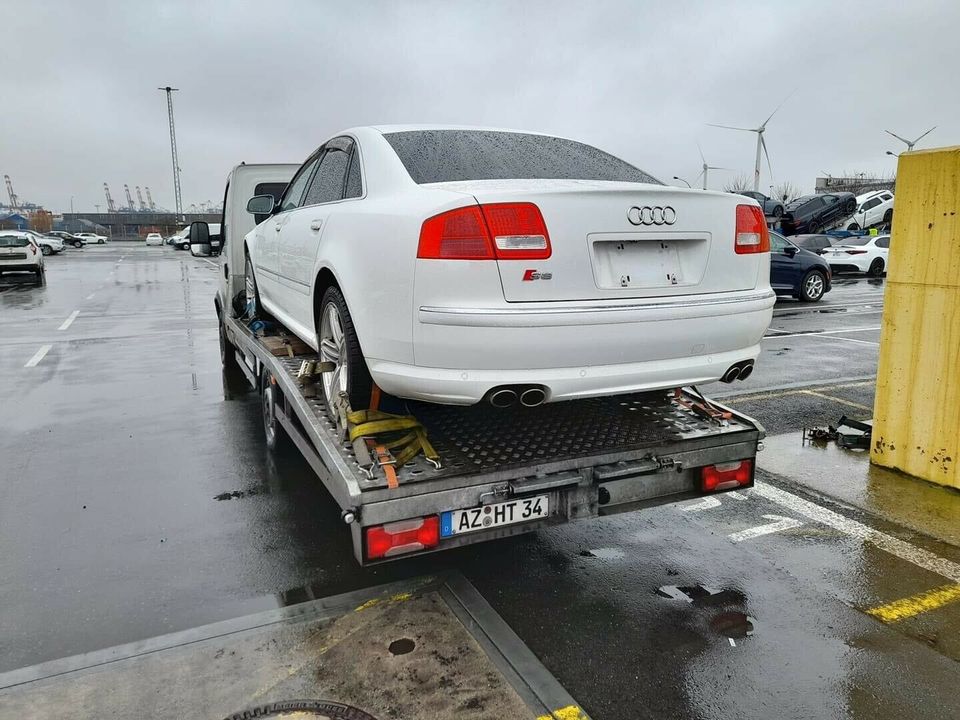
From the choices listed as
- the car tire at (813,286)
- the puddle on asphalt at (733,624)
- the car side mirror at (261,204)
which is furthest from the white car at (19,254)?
the puddle on asphalt at (733,624)

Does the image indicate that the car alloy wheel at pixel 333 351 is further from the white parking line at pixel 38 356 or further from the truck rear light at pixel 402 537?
the white parking line at pixel 38 356

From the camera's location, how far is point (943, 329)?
15.7 ft

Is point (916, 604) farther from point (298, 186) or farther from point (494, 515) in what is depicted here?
point (298, 186)

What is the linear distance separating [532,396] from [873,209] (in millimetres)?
36247

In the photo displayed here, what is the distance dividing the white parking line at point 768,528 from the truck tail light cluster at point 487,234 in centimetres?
230

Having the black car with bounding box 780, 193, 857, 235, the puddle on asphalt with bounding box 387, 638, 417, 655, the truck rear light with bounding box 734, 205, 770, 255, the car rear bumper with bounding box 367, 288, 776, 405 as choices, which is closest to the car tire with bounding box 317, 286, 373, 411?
the car rear bumper with bounding box 367, 288, 776, 405

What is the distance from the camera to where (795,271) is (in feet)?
54.2

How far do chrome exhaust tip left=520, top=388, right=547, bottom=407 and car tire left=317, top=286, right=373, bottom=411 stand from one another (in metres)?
0.79

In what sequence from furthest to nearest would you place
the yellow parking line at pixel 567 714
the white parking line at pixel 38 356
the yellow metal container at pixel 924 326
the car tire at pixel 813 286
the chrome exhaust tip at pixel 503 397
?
the car tire at pixel 813 286, the white parking line at pixel 38 356, the yellow metal container at pixel 924 326, the chrome exhaust tip at pixel 503 397, the yellow parking line at pixel 567 714

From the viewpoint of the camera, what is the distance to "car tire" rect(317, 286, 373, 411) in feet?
11.0

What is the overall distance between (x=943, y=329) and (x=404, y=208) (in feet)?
12.5

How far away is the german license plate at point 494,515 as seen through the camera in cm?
301

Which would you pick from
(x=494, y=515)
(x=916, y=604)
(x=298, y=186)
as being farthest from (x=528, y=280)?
(x=298, y=186)

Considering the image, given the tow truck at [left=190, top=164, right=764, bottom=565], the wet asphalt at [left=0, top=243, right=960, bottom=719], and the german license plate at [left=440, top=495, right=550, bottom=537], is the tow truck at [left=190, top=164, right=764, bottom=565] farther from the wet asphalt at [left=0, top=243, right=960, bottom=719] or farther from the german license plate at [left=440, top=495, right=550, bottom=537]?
the wet asphalt at [left=0, top=243, right=960, bottom=719]
